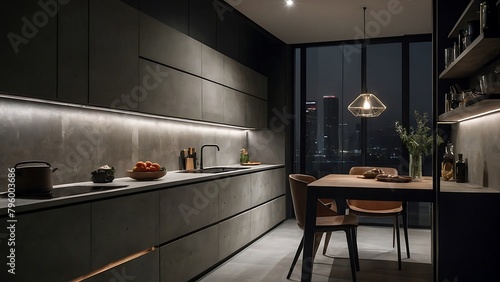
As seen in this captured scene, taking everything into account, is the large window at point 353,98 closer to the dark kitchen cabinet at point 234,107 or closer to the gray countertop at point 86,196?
the dark kitchen cabinet at point 234,107

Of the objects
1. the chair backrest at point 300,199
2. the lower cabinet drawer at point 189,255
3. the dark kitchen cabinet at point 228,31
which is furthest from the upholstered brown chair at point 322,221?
the dark kitchen cabinet at point 228,31

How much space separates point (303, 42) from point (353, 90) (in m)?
1.04

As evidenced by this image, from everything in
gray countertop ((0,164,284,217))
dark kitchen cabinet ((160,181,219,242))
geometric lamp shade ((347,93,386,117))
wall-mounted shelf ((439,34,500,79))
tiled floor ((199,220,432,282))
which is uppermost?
wall-mounted shelf ((439,34,500,79))

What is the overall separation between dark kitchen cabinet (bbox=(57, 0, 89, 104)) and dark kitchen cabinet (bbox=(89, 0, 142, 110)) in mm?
51

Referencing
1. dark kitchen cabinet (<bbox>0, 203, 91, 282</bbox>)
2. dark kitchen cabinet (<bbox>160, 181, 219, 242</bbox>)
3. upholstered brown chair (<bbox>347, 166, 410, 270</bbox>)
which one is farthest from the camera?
upholstered brown chair (<bbox>347, 166, 410, 270</bbox>)

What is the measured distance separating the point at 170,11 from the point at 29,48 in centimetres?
181

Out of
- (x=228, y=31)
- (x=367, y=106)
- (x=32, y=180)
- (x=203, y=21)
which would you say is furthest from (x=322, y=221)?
(x=228, y=31)

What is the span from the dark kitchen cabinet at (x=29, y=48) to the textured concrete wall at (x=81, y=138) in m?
0.29

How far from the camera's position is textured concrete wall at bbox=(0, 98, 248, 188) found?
2.48 meters

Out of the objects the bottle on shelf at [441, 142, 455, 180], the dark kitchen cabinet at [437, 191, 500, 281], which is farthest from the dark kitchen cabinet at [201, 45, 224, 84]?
the dark kitchen cabinet at [437, 191, 500, 281]

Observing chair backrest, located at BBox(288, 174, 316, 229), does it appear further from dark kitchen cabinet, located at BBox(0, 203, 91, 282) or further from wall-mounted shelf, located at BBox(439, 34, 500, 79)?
dark kitchen cabinet, located at BBox(0, 203, 91, 282)

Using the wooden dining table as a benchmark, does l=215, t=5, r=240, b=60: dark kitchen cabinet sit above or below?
above

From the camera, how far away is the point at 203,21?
14.8 ft

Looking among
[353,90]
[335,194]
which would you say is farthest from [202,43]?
[353,90]
